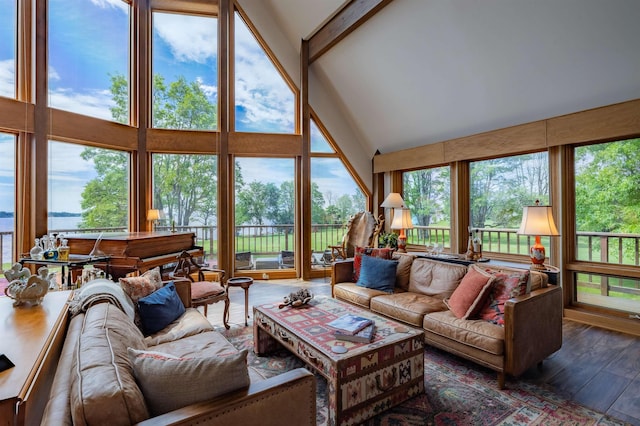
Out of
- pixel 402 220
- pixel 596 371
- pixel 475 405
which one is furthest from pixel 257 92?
pixel 596 371

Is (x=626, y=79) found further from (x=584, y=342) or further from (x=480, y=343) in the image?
(x=480, y=343)

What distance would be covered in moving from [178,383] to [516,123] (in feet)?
15.6

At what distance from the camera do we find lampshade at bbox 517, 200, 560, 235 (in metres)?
2.95

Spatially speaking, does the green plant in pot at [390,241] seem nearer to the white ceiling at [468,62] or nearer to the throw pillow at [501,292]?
the white ceiling at [468,62]

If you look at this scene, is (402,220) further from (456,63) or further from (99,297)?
(99,297)

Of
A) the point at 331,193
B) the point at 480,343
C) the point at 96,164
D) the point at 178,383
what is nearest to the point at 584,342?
the point at 480,343

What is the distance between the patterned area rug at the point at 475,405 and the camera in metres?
1.99

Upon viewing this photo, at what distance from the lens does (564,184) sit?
3926 millimetres

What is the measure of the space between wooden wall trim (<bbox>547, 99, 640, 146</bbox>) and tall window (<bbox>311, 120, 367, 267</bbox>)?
3438 millimetres

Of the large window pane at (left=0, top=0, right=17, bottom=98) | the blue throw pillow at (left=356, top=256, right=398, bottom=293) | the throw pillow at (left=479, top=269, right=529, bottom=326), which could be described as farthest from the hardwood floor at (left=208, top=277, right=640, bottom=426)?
the large window pane at (left=0, top=0, right=17, bottom=98)

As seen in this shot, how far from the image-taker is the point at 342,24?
190 inches

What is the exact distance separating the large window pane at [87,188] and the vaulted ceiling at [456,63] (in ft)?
11.4

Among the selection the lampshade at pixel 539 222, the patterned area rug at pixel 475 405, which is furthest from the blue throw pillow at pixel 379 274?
the lampshade at pixel 539 222

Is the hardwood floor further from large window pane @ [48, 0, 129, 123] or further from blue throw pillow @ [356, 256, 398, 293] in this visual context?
large window pane @ [48, 0, 129, 123]
